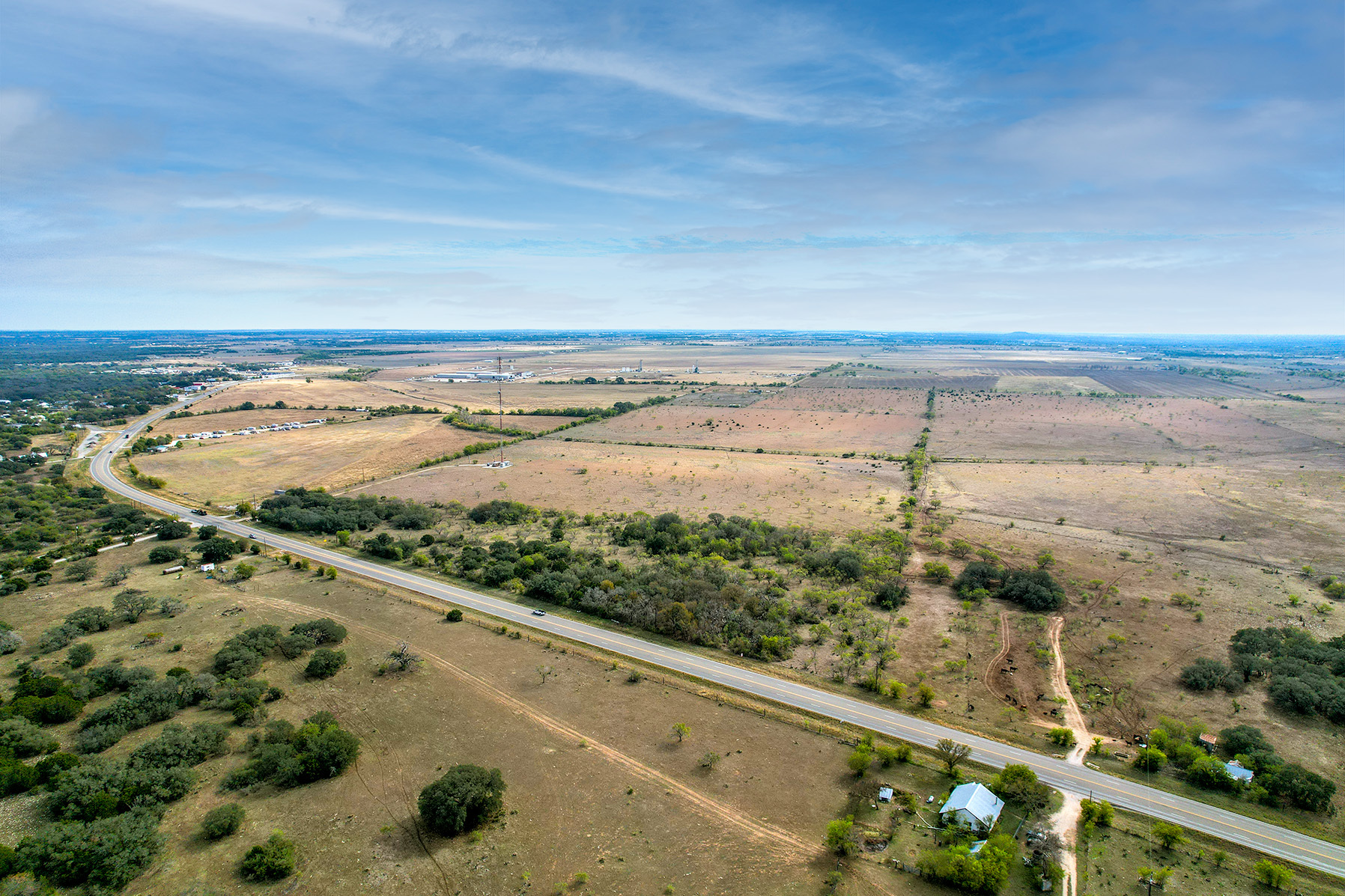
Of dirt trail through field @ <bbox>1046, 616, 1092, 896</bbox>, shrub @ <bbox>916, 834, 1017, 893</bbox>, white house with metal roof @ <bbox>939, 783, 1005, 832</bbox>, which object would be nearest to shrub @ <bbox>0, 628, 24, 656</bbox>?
shrub @ <bbox>916, 834, 1017, 893</bbox>

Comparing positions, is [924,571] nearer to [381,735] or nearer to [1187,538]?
[1187,538]

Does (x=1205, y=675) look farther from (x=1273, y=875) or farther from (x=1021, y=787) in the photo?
(x=1021, y=787)

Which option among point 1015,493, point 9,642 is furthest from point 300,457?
point 1015,493

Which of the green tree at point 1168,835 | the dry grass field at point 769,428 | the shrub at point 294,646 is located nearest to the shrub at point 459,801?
the shrub at point 294,646

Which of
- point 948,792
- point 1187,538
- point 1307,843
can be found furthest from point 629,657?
point 1187,538

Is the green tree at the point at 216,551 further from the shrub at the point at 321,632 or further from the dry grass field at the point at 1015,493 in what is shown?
the dry grass field at the point at 1015,493
